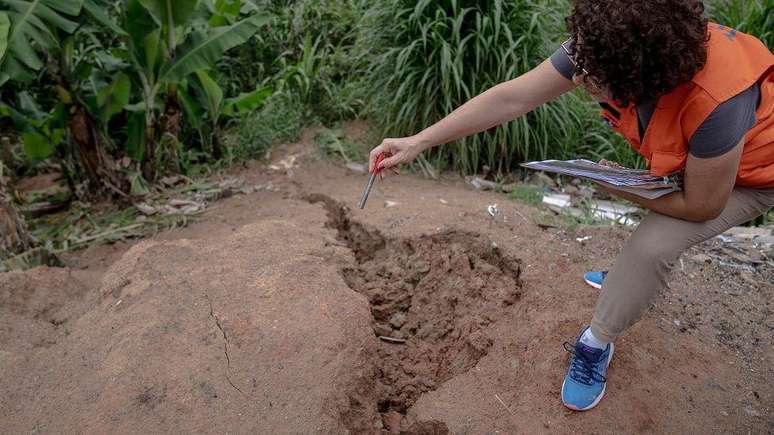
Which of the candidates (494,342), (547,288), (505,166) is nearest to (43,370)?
(494,342)

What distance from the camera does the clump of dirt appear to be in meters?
2.42

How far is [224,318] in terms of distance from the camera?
99.3 inches

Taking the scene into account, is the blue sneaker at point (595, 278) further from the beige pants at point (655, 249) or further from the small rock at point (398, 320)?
the small rock at point (398, 320)

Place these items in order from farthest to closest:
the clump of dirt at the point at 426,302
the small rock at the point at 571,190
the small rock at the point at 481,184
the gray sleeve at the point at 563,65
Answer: the small rock at the point at 571,190, the small rock at the point at 481,184, the clump of dirt at the point at 426,302, the gray sleeve at the point at 563,65

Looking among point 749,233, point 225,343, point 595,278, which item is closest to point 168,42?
point 225,343

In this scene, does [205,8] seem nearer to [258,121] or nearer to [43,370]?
[258,121]

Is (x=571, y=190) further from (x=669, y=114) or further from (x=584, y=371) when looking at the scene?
(x=669, y=114)

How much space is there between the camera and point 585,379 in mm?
2166

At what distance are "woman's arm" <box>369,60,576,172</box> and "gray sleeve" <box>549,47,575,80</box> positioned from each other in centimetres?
5

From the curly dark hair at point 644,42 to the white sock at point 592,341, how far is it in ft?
2.78

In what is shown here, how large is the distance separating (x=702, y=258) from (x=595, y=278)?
2.27 ft

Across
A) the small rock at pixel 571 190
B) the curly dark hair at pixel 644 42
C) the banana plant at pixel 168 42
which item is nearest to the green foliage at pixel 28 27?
the banana plant at pixel 168 42

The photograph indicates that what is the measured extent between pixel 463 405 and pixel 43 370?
158 centimetres

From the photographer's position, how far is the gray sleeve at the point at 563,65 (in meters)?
2.06
